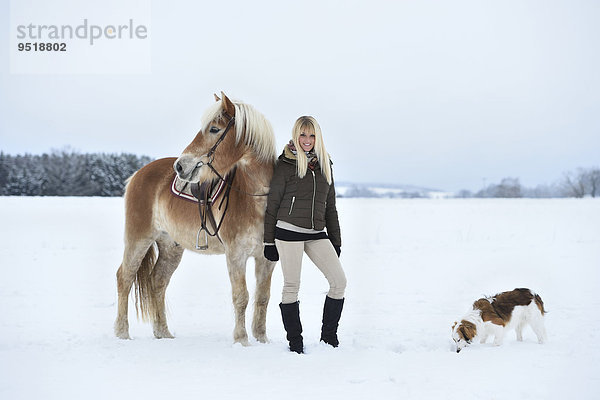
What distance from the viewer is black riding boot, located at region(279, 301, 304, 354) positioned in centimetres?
420

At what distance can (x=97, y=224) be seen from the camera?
19.2m

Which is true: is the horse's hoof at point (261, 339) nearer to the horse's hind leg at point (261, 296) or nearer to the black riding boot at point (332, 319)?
the horse's hind leg at point (261, 296)

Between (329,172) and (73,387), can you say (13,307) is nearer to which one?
(73,387)

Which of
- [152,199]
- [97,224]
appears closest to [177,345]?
[152,199]

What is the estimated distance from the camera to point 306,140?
13.9ft

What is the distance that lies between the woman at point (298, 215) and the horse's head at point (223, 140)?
38cm

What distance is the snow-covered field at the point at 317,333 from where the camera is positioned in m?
3.37

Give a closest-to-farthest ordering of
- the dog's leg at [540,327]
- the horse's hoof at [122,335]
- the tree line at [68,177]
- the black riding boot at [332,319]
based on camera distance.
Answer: the black riding boot at [332,319], the dog's leg at [540,327], the horse's hoof at [122,335], the tree line at [68,177]

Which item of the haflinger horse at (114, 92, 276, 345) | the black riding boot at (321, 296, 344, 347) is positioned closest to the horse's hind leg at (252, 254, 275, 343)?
the haflinger horse at (114, 92, 276, 345)

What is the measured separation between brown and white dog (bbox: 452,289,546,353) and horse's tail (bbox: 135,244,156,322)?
11.2 feet

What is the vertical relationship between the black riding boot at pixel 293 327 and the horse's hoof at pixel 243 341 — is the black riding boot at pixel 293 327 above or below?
above

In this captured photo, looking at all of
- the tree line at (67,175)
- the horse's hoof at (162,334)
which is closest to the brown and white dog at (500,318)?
the horse's hoof at (162,334)

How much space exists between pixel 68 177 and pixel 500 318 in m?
47.7

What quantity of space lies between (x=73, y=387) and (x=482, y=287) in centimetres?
721
